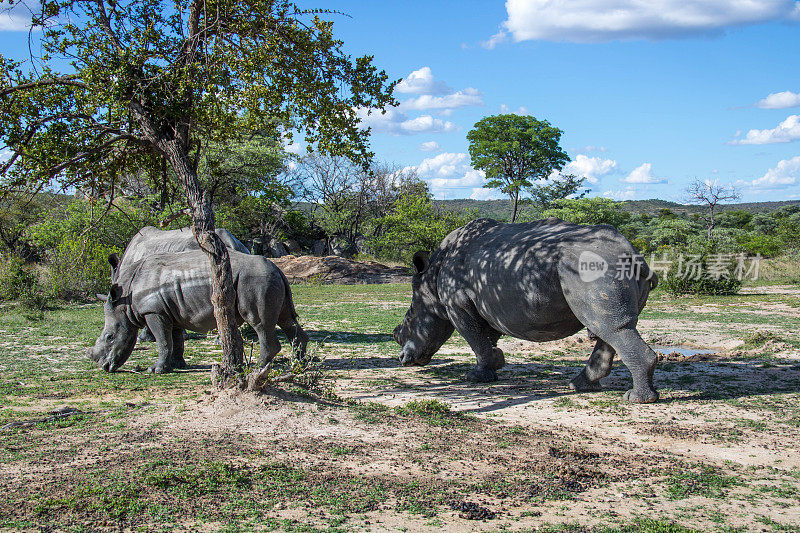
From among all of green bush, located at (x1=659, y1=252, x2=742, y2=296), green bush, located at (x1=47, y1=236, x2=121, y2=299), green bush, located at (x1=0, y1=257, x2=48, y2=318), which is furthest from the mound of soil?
green bush, located at (x1=659, y1=252, x2=742, y2=296)

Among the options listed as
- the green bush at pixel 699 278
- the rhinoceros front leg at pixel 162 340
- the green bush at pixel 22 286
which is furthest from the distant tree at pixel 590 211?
the rhinoceros front leg at pixel 162 340

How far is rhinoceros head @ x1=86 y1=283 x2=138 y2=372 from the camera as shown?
10.4 metres

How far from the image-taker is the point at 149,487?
5.18 metres

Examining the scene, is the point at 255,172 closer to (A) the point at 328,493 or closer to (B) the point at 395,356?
(B) the point at 395,356

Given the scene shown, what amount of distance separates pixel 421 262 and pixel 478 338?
157 centimetres

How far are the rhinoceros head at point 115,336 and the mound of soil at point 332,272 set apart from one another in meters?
20.4

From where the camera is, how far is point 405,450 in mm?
6359

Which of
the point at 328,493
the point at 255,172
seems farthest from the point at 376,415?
the point at 255,172

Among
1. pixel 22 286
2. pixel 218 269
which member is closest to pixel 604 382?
pixel 218 269

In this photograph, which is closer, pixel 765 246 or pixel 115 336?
pixel 115 336

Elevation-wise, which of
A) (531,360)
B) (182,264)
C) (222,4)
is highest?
(222,4)

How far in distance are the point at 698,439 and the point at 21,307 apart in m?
18.5

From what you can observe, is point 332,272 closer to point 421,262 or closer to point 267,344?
point 421,262

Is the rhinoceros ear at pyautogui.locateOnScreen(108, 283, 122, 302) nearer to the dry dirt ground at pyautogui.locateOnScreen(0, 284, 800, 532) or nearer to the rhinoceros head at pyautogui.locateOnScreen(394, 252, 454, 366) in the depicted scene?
the dry dirt ground at pyautogui.locateOnScreen(0, 284, 800, 532)
